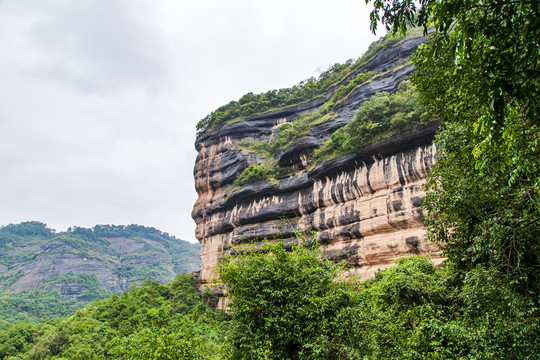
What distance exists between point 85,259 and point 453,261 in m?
112

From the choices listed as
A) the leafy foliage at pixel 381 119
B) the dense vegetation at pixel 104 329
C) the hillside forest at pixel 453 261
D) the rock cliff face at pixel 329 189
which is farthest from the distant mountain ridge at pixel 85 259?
the hillside forest at pixel 453 261

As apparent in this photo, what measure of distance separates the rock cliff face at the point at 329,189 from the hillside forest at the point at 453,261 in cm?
501

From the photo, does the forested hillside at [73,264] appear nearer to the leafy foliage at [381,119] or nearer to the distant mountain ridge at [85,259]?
the distant mountain ridge at [85,259]

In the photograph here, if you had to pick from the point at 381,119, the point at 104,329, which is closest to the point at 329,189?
the point at 381,119

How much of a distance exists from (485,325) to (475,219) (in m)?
2.18

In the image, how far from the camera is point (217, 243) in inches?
1463

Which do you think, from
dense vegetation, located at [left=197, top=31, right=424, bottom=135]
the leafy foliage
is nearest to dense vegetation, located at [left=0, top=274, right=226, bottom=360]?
the leafy foliage

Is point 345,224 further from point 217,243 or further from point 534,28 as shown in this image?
point 534,28

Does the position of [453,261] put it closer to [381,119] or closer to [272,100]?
[381,119]

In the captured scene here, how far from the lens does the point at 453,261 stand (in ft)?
25.9

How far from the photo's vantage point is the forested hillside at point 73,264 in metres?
65.4

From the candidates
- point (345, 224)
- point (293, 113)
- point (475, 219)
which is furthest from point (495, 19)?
point (293, 113)

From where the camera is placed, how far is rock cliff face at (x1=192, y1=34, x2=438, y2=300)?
2277cm

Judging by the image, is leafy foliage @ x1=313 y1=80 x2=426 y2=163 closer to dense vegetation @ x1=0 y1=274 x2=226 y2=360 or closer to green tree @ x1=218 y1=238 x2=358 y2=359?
dense vegetation @ x1=0 y1=274 x2=226 y2=360
